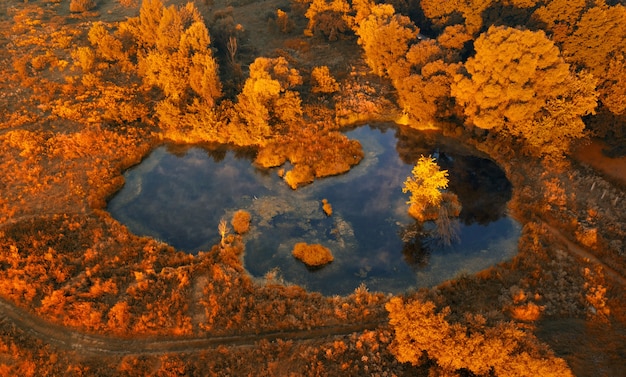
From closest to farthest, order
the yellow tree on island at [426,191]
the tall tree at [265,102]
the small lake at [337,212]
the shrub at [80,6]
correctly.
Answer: the small lake at [337,212] → the yellow tree on island at [426,191] → the tall tree at [265,102] → the shrub at [80,6]

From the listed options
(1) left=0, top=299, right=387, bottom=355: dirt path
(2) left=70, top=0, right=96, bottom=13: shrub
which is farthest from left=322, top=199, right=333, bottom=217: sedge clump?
(2) left=70, top=0, right=96, bottom=13: shrub

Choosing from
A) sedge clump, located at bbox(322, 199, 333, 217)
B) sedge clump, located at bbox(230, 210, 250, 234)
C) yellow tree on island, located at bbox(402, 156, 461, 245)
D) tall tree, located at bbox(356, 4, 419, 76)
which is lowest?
sedge clump, located at bbox(230, 210, 250, 234)

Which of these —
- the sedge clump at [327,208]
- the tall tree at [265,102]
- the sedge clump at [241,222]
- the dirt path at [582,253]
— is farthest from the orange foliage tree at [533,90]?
the sedge clump at [241,222]

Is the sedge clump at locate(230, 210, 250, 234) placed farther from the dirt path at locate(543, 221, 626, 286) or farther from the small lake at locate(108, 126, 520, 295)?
the dirt path at locate(543, 221, 626, 286)

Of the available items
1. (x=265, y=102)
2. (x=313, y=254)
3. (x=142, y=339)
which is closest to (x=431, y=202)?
(x=313, y=254)

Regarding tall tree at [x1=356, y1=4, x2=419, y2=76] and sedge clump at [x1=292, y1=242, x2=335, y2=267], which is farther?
tall tree at [x1=356, y1=4, x2=419, y2=76]

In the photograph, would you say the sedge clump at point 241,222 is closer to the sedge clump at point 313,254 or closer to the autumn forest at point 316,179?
the autumn forest at point 316,179
